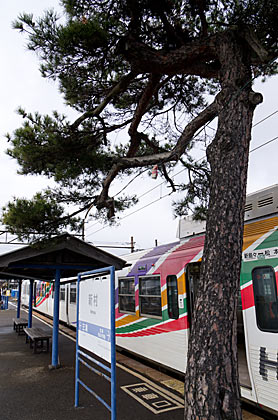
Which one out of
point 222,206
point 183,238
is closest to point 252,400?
point 222,206

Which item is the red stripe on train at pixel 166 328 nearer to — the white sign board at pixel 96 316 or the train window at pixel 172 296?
the train window at pixel 172 296

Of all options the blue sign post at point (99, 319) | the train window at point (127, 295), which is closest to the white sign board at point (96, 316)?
the blue sign post at point (99, 319)

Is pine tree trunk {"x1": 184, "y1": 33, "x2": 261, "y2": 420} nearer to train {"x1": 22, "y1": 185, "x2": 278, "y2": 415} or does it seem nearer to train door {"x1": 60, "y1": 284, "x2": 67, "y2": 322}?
train {"x1": 22, "y1": 185, "x2": 278, "y2": 415}

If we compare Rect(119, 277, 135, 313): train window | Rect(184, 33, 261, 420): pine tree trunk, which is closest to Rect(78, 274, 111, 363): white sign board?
Rect(184, 33, 261, 420): pine tree trunk

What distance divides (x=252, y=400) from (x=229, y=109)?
362cm

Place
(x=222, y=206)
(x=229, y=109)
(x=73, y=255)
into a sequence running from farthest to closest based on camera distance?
(x=73, y=255) → (x=229, y=109) → (x=222, y=206)

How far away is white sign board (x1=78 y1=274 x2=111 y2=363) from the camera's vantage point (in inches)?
153

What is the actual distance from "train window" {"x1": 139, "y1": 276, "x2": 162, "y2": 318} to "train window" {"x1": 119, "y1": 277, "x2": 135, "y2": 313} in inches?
18.4

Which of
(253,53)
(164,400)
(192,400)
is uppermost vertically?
(253,53)

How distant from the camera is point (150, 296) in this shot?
22.7 ft

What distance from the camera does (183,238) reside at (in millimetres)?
6762

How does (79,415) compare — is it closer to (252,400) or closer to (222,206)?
(252,400)

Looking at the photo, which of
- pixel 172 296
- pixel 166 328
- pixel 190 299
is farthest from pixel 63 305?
pixel 190 299

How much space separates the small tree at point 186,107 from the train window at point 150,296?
1853mm
